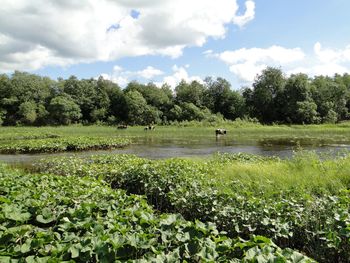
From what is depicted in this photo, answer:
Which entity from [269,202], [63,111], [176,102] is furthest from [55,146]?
[176,102]

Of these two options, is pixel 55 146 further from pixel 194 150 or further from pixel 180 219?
pixel 180 219

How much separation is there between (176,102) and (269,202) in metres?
69.2

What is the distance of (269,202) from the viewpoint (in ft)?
23.9

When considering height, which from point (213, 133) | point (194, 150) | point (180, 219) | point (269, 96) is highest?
point (269, 96)

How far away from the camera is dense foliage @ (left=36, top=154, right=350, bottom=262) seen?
19.2 feet

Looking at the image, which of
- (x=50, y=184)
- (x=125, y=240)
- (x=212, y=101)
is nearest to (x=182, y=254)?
(x=125, y=240)

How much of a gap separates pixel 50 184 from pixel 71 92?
243 ft

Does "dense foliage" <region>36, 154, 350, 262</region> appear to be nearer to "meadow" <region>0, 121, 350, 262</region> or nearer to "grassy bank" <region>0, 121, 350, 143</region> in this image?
"meadow" <region>0, 121, 350, 262</region>

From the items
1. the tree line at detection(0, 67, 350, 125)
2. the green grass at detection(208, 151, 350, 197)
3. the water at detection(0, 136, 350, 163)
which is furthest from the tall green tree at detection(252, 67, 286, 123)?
the green grass at detection(208, 151, 350, 197)

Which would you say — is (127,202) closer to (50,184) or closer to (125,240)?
(125,240)

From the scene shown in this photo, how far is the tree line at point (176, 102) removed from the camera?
67.1m

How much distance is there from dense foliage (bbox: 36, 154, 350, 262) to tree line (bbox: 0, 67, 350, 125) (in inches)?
2054

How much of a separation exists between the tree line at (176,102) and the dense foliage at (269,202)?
5216 centimetres

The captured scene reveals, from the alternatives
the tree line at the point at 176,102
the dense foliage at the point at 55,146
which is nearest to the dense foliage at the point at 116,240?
the dense foliage at the point at 55,146
